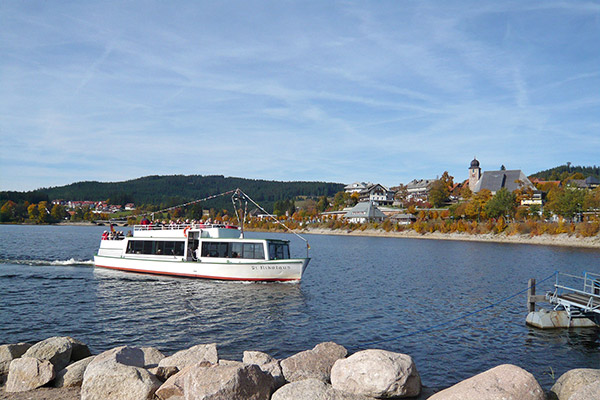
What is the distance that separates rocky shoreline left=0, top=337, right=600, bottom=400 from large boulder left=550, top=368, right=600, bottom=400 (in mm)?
22

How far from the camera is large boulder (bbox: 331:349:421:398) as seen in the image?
10.6 m

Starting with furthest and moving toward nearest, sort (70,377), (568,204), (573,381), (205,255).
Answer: (568,204) → (205,255) → (70,377) → (573,381)

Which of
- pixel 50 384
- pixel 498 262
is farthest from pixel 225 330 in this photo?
pixel 498 262

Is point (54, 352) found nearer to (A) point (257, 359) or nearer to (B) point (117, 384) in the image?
Answer: (B) point (117, 384)

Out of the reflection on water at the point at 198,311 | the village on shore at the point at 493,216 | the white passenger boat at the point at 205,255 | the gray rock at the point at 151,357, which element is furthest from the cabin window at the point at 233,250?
the village on shore at the point at 493,216

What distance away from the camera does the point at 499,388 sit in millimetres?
9266

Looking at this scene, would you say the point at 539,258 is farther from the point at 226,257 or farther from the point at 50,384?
the point at 50,384

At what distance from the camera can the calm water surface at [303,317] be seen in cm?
1919

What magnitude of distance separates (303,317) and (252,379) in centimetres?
1557

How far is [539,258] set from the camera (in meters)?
64.4

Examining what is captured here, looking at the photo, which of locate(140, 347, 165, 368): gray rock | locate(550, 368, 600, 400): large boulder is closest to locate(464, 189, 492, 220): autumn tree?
locate(550, 368, 600, 400): large boulder

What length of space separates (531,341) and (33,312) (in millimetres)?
26080

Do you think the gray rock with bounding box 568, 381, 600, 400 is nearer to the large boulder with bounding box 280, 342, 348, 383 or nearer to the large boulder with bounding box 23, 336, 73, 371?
the large boulder with bounding box 280, 342, 348, 383

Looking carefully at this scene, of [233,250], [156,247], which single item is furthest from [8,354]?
[156,247]
